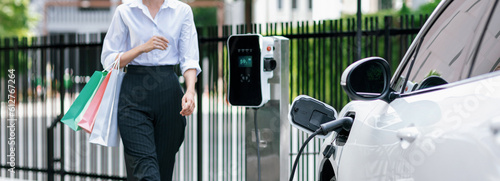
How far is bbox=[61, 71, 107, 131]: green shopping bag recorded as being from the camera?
12.3ft

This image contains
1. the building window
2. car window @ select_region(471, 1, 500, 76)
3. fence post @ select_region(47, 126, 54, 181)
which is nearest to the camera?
car window @ select_region(471, 1, 500, 76)

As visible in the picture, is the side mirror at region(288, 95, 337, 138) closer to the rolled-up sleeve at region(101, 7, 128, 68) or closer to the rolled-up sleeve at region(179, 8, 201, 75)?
the rolled-up sleeve at region(179, 8, 201, 75)

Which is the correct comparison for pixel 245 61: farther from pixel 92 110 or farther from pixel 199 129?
pixel 199 129

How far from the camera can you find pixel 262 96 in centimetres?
443

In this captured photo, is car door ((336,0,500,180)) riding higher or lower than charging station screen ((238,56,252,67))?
lower

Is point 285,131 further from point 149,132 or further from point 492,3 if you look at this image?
point 492,3

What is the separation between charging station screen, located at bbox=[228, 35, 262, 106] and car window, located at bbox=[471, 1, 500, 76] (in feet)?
7.46

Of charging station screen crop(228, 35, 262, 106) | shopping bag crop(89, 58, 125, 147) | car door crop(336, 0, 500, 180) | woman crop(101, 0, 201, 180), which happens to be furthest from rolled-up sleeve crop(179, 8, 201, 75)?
car door crop(336, 0, 500, 180)

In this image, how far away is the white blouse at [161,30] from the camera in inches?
149

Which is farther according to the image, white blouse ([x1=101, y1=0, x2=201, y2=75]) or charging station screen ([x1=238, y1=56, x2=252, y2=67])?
charging station screen ([x1=238, y1=56, x2=252, y2=67])

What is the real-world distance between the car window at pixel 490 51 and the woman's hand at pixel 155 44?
5.93 ft

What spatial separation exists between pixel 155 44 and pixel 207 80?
10.2 ft

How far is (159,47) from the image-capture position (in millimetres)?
3604

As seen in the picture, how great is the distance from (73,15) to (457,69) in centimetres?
4395
